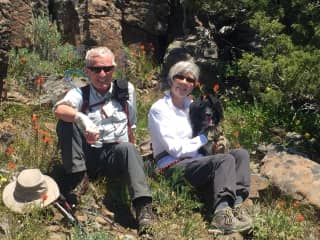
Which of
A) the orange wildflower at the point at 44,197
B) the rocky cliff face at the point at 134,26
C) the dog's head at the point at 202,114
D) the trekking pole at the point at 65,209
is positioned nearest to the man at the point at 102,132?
the trekking pole at the point at 65,209

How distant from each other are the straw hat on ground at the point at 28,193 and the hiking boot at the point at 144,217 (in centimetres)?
72

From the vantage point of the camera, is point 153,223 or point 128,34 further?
point 128,34

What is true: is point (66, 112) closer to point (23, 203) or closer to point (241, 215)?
point (23, 203)

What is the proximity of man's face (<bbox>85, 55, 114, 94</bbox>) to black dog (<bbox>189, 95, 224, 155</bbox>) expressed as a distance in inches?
38.3

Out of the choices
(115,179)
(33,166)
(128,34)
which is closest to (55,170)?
(33,166)

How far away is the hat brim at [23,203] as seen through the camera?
4.62 meters

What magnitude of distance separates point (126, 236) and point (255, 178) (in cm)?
197

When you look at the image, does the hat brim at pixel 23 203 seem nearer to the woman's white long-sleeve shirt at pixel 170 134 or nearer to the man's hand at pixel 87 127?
the man's hand at pixel 87 127

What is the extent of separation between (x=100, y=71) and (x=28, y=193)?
129cm

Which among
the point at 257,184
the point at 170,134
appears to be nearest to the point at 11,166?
the point at 170,134

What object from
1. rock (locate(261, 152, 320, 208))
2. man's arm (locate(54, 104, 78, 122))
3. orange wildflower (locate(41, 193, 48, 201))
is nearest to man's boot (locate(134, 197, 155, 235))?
orange wildflower (locate(41, 193, 48, 201))

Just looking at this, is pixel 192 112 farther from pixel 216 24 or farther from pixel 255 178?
pixel 216 24

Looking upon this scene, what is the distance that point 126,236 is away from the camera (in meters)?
4.75

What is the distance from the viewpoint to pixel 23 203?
15.2 feet
